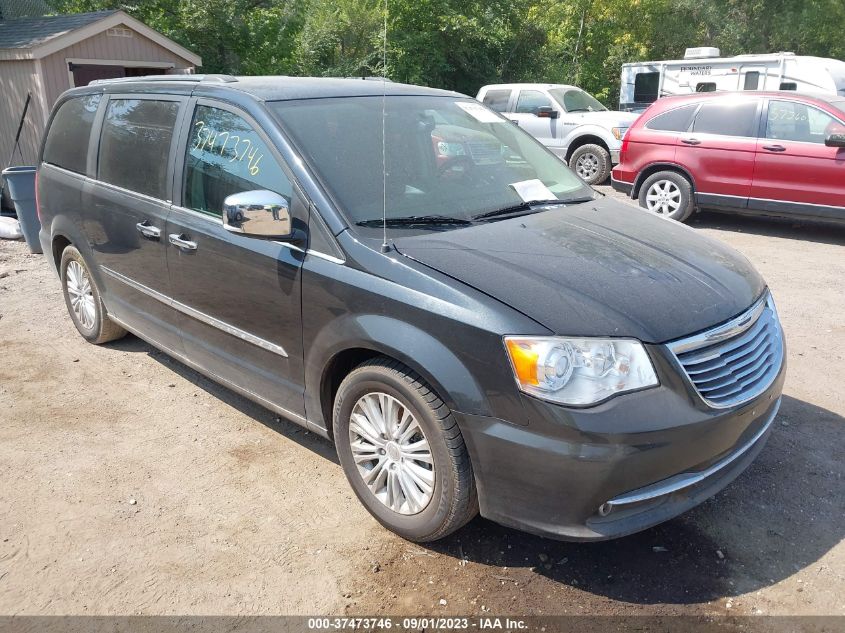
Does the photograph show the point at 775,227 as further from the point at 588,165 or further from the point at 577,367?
the point at 577,367

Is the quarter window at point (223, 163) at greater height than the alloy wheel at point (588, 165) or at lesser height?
greater

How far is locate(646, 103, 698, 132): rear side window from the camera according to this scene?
947 centimetres

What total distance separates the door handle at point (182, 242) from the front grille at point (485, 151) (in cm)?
154

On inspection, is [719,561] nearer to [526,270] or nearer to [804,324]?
[526,270]

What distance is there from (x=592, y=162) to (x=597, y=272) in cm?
1111

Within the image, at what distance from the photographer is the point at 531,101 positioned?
14266 millimetres

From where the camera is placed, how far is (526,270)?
285cm

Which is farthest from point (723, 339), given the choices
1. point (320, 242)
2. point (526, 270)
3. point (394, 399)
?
point (320, 242)

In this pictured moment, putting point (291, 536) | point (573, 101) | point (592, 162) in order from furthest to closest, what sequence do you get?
point (573, 101) < point (592, 162) < point (291, 536)

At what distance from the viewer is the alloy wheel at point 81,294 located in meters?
5.19

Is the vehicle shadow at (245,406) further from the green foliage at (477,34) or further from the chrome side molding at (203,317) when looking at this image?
the green foliage at (477,34)

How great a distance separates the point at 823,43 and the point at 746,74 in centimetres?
1379

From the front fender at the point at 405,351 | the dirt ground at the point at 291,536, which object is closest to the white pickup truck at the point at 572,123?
the dirt ground at the point at 291,536

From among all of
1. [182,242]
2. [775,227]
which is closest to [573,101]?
[775,227]
